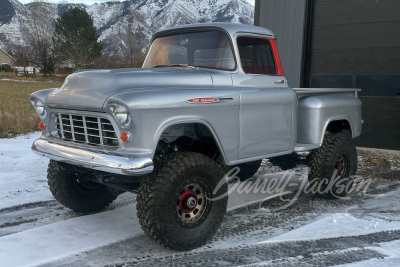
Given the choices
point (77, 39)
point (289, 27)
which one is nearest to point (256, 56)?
point (289, 27)

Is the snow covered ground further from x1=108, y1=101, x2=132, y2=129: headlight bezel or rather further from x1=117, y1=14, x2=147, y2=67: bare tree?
x1=117, y1=14, x2=147, y2=67: bare tree

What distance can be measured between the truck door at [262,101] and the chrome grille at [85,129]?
131cm

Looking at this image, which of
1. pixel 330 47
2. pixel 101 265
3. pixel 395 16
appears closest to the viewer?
pixel 101 265

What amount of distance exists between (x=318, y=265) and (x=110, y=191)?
2257mm

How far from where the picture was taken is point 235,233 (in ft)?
13.7

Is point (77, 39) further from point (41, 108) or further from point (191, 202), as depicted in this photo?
point (191, 202)

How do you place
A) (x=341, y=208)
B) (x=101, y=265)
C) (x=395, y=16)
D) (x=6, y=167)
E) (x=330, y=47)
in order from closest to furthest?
(x=101, y=265) → (x=341, y=208) → (x=6, y=167) → (x=395, y=16) → (x=330, y=47)

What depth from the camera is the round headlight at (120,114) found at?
3.34m

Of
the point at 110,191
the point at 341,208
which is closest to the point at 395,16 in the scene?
the point at 341,208

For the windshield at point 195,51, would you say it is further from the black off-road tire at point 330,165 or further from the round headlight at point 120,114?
the black off-road tire at point 330,165

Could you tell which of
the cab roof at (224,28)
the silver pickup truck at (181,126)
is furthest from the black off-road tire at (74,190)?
the cab roof at (224,28)

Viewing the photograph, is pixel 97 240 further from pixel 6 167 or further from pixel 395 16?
pixel 395 16

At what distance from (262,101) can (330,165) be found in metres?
1.56

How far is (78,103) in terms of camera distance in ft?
12.1
